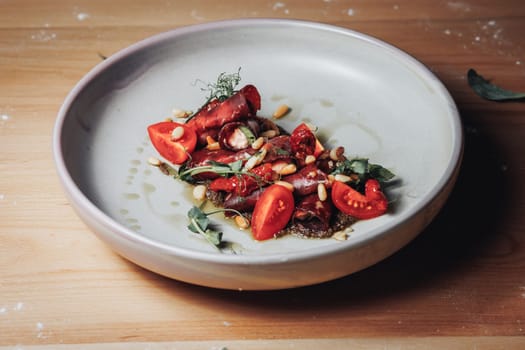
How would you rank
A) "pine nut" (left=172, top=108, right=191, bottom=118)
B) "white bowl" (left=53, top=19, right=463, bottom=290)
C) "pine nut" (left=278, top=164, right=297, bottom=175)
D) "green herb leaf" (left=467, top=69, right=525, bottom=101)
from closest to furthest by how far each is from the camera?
"white bowl" (left=53, top=19, right=463, bottom=290)
"pine nut" (left=278, top=164, right=297, bottom=175)
"pine nut" (left=172, top=108, right=191, bottom=118)
"green herb leaf" (left=467, top=69, right=525, bottom=101)

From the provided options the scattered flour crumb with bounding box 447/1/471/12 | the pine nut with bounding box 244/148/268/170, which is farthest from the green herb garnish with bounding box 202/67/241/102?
the scattered flour crumb with bounding box 447/1/471/12

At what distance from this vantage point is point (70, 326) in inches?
50.9

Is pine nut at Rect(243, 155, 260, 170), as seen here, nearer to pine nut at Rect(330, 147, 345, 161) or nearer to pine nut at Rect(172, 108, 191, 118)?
pine nut at Rect(330, 147, 345, 161)

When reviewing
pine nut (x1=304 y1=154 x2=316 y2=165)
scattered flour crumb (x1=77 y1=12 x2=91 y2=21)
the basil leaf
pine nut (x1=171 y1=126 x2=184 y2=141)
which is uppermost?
the basil leaf

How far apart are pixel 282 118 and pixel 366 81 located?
0.75ft

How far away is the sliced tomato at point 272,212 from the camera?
1307 mm

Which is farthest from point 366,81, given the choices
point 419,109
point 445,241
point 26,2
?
point 26,2

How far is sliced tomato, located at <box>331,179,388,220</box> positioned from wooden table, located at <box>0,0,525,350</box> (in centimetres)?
13

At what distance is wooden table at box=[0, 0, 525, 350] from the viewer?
1.27 m

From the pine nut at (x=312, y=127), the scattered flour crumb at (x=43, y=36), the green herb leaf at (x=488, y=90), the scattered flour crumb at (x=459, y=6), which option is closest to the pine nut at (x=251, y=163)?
the pine nut at (x=312, y=127)

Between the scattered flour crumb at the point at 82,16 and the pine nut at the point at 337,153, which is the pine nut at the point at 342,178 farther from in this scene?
the scattered flour crumb at the point at 82,16

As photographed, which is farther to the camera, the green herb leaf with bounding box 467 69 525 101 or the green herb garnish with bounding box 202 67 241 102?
the green herb leaf with bounding box 467 69 525 101

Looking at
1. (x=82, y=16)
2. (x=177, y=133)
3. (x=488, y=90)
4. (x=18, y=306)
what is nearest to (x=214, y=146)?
(x=177, y=133)

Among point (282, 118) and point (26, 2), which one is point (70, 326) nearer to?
point (282, 118)
